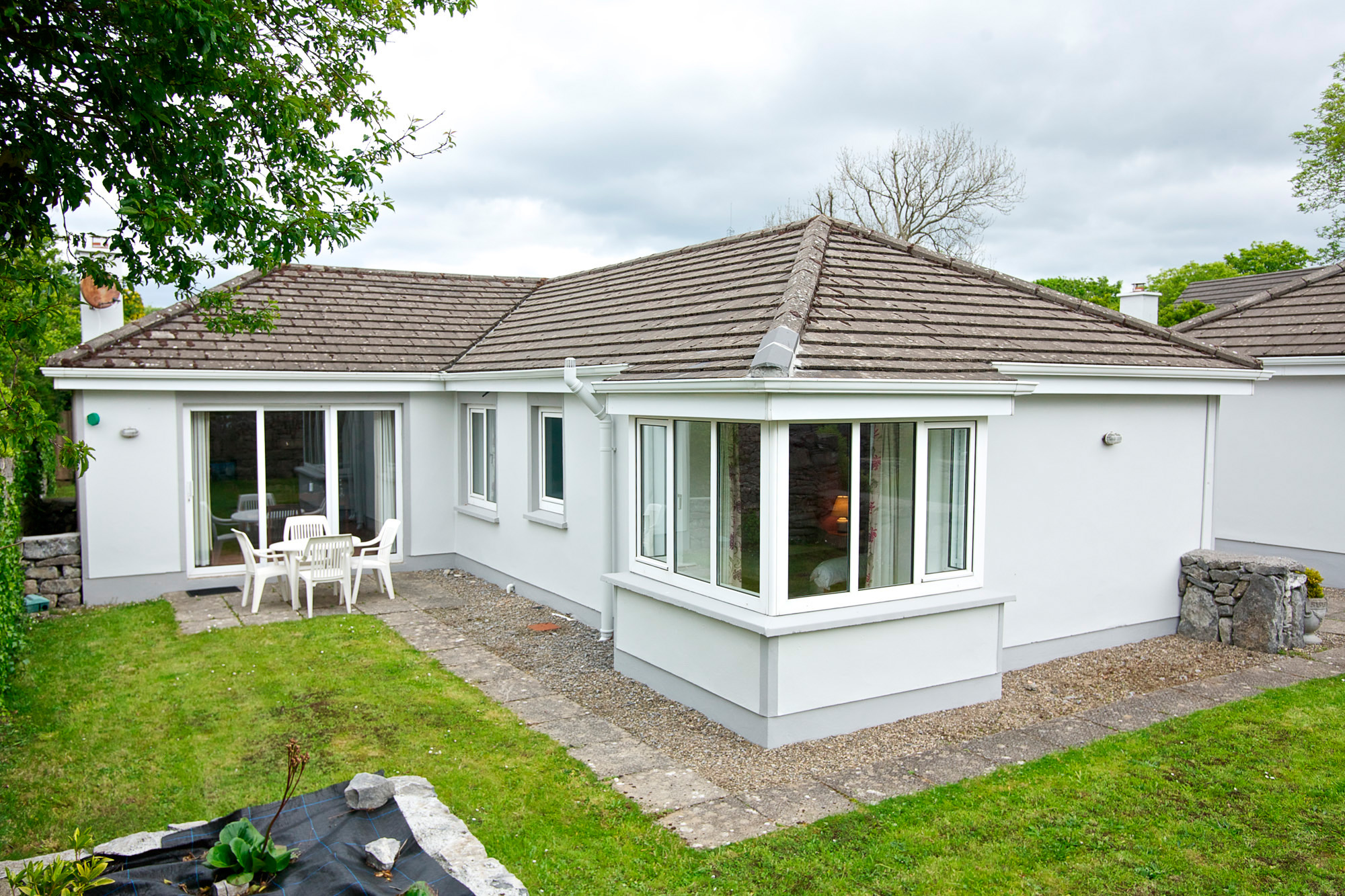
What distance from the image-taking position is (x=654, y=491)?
8.54 metres

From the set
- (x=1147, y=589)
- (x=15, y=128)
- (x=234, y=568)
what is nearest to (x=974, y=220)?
(x=1147, y=589)

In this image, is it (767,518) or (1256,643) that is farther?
(1256,643)

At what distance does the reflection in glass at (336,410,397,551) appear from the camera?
14.0 metres

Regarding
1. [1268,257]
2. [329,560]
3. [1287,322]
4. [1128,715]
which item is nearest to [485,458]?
[329,560]

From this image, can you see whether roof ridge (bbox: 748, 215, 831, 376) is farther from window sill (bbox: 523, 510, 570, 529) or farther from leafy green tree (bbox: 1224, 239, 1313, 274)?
leafy green tree (bbox: 1224, 239, 1313, 274)

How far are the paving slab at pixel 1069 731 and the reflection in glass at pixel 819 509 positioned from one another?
209cm

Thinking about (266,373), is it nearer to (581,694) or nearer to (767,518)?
(581,694)

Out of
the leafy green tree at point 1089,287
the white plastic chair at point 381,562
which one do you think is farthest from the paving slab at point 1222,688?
the leafy green tree at point 1089,287

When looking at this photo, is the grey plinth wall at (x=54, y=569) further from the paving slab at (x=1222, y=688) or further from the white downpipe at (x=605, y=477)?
the paving slab at (x=1222, y=688)

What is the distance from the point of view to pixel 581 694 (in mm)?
8445

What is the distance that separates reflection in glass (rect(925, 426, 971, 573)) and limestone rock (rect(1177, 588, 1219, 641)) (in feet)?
13.4

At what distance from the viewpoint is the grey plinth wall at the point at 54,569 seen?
464 inches

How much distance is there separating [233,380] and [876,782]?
10755 mm

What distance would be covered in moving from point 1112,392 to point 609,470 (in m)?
5.60
